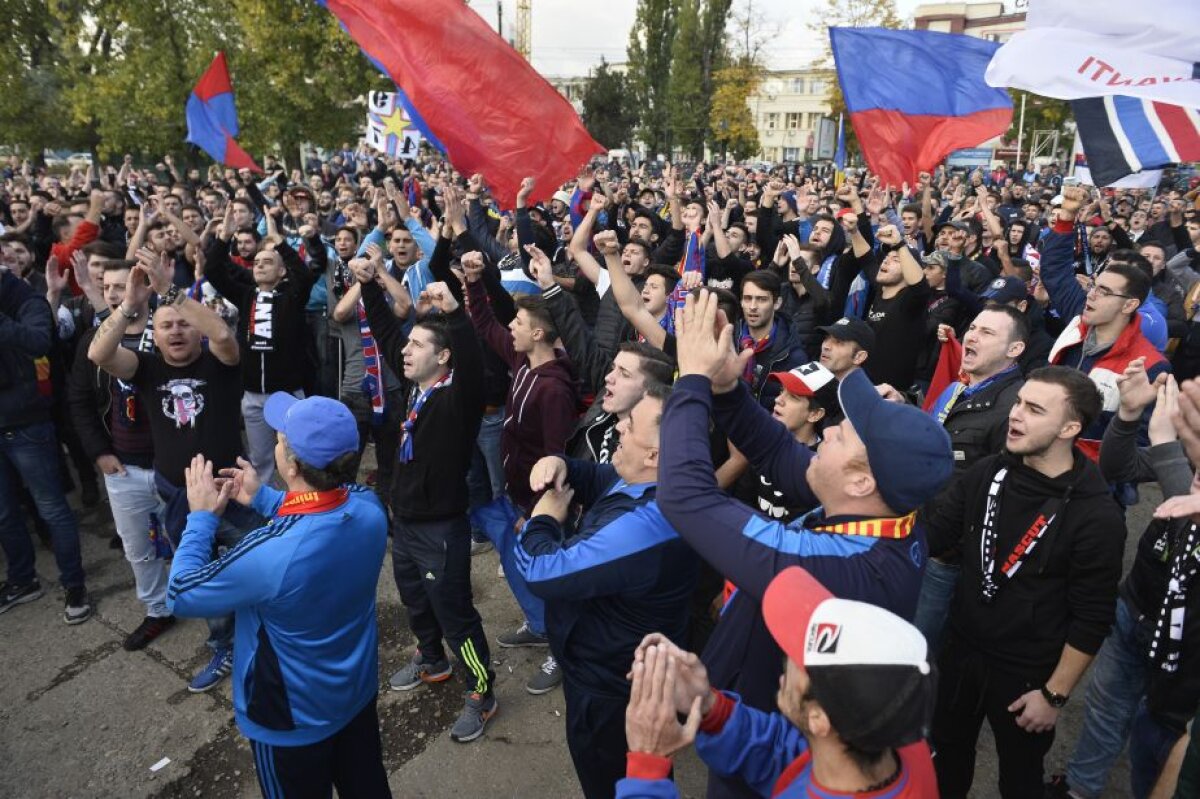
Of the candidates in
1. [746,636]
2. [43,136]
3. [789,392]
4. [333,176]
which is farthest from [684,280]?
[43,136]

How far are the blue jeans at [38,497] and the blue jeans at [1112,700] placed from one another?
19.1ft

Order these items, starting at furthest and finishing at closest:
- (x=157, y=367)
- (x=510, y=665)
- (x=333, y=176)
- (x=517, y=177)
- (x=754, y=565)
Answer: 1. (x=333, y=176)
2. (x=517, y=177)
3. (x=510, y=665)
4. (x=157, y=367)
5. (x=754, y=565)

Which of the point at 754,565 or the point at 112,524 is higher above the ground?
the point at 754,565

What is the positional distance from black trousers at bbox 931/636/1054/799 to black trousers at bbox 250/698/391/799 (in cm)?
228

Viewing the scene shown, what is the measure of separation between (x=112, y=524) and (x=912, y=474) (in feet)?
21.2

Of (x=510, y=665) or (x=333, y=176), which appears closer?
(x=510, y=665)

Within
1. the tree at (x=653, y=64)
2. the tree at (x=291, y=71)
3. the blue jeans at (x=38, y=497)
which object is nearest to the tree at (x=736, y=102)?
the tree at (x=653, y=64)

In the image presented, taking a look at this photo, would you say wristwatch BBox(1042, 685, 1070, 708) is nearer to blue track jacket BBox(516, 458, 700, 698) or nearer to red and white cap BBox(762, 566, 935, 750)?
blue track jacket BBox(516, 458, 700, 698)

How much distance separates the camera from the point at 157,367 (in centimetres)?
407

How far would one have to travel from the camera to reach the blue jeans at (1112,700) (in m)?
3.08

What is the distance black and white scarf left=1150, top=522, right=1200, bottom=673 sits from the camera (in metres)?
2.65

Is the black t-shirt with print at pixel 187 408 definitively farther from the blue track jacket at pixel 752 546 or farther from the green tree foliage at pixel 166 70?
the green tree foliage at pixel 166 70

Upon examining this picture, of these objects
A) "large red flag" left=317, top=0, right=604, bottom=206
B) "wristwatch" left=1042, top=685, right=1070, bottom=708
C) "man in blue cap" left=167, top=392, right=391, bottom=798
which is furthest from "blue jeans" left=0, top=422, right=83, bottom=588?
"wristwatch" left=1042, top=685, right=1070, bottom=708

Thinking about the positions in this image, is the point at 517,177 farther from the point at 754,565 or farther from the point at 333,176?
the point at 333,176
